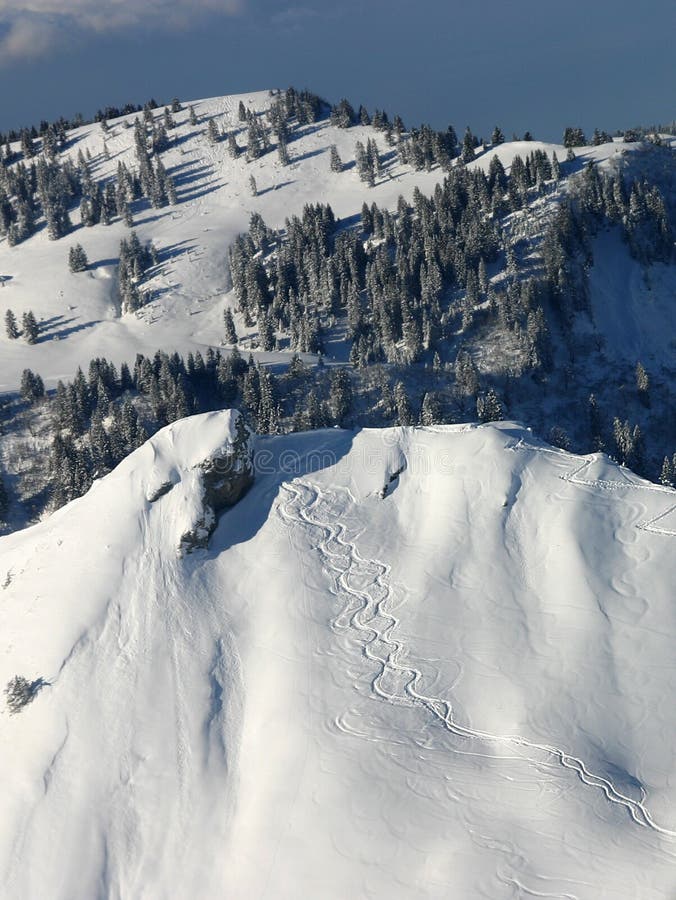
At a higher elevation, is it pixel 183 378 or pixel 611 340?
pixel 183 378

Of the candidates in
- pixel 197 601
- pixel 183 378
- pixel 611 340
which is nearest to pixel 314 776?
pixel 197 601

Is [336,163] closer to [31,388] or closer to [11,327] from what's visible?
[11,327]

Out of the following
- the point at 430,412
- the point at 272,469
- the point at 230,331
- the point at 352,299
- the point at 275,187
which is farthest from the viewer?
the point at 275,187

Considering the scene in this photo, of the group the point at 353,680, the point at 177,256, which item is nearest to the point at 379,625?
the point at 353,680

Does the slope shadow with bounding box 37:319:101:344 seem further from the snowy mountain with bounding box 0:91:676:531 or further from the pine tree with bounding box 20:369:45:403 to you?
the pine tree with bounding box 20:369:45:403

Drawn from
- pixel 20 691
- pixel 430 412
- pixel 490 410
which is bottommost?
pixel 490 410

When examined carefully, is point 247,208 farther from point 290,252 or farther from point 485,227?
point 485,227
